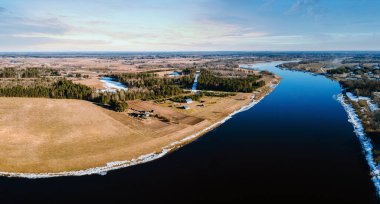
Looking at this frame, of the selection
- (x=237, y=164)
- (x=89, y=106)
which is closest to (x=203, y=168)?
(x=237, y=164)

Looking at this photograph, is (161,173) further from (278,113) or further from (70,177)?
(278,113)

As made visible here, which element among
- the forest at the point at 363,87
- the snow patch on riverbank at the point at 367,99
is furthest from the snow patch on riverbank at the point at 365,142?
the forest at the point at 363,87

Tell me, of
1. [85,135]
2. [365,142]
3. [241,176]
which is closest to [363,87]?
[365,142]

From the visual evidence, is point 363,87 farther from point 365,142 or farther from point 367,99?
point 365,142

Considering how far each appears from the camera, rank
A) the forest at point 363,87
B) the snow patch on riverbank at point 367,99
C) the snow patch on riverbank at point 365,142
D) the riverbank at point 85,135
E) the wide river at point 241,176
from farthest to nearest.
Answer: the forest at point 363,87 < the snow patch on riverbank at point 367,99 < the riverbank at point 85,135 < the snow patch on riverbank at point 365,142 < the wide river at point 241,176

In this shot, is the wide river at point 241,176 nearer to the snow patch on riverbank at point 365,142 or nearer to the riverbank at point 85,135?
the snow patch on riverbank at point 365,142

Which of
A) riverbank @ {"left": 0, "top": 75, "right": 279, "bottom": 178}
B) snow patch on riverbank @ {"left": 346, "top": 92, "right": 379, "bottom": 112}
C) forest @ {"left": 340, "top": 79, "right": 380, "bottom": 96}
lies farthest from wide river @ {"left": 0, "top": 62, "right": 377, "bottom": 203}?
forest @ {"left": 340, "top": 79, "right": 380, "bottom": 96}

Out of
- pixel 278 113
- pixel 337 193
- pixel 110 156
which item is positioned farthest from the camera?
pixel 278 113
